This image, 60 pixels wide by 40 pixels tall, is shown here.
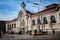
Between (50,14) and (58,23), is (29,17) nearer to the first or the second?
(50,14)

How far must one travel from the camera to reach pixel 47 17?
4341 cm

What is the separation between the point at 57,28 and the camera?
39.8m

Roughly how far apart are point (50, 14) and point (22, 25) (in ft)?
58.8

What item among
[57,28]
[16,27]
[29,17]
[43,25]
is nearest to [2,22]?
[16,27]

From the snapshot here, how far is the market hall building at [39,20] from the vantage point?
4069cm

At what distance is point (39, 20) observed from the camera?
1751 inches

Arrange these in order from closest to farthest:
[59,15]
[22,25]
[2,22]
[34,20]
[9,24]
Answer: [59,15]
[34,20]
[22,25]
[9,24]
[2,22]

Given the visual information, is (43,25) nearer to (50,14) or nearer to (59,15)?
(50,14)

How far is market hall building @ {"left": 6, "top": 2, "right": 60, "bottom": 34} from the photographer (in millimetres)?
40694

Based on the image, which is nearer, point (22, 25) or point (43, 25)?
point (43, 25)

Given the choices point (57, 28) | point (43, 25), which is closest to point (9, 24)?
point (43, 25)

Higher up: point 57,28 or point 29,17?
point 29,17

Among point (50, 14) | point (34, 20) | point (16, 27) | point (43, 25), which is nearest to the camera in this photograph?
point (50, 14)

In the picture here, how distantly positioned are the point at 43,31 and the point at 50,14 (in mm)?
5079
